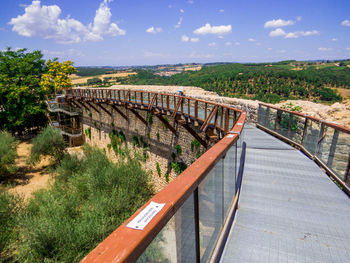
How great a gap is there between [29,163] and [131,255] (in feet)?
71.4

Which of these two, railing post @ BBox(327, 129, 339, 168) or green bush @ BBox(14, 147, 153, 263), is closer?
railing post @ BBox(327, 129, 339, 168)

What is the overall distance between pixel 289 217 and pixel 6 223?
10.7 meters

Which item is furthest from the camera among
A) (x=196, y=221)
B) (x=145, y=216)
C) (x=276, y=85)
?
(x=276, y=85)

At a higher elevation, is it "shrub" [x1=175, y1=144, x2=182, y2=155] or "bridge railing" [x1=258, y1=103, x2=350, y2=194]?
"bridge railing" [x1=258, y1=103, x2=350, y2=194]

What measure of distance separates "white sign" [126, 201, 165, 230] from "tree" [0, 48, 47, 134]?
2255 centimetres

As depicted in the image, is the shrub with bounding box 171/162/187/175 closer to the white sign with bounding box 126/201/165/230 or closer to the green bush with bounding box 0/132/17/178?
the white sign with bounding box 126/201/165/230

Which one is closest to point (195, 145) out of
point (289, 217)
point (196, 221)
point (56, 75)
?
point (289, 217)

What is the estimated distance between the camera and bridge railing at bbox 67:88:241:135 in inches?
262

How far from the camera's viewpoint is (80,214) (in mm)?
9305

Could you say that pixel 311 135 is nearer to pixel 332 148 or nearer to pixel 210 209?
pixel 332 148

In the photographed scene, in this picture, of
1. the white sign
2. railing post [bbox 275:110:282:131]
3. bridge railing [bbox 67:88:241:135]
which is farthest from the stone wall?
the white sign

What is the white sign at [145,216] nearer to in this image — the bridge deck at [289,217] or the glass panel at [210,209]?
the glass panel at [210,209]

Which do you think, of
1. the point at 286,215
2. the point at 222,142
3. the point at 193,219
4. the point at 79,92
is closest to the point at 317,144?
the point at 286,215

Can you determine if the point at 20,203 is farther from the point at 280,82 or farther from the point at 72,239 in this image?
the point at 280,82
